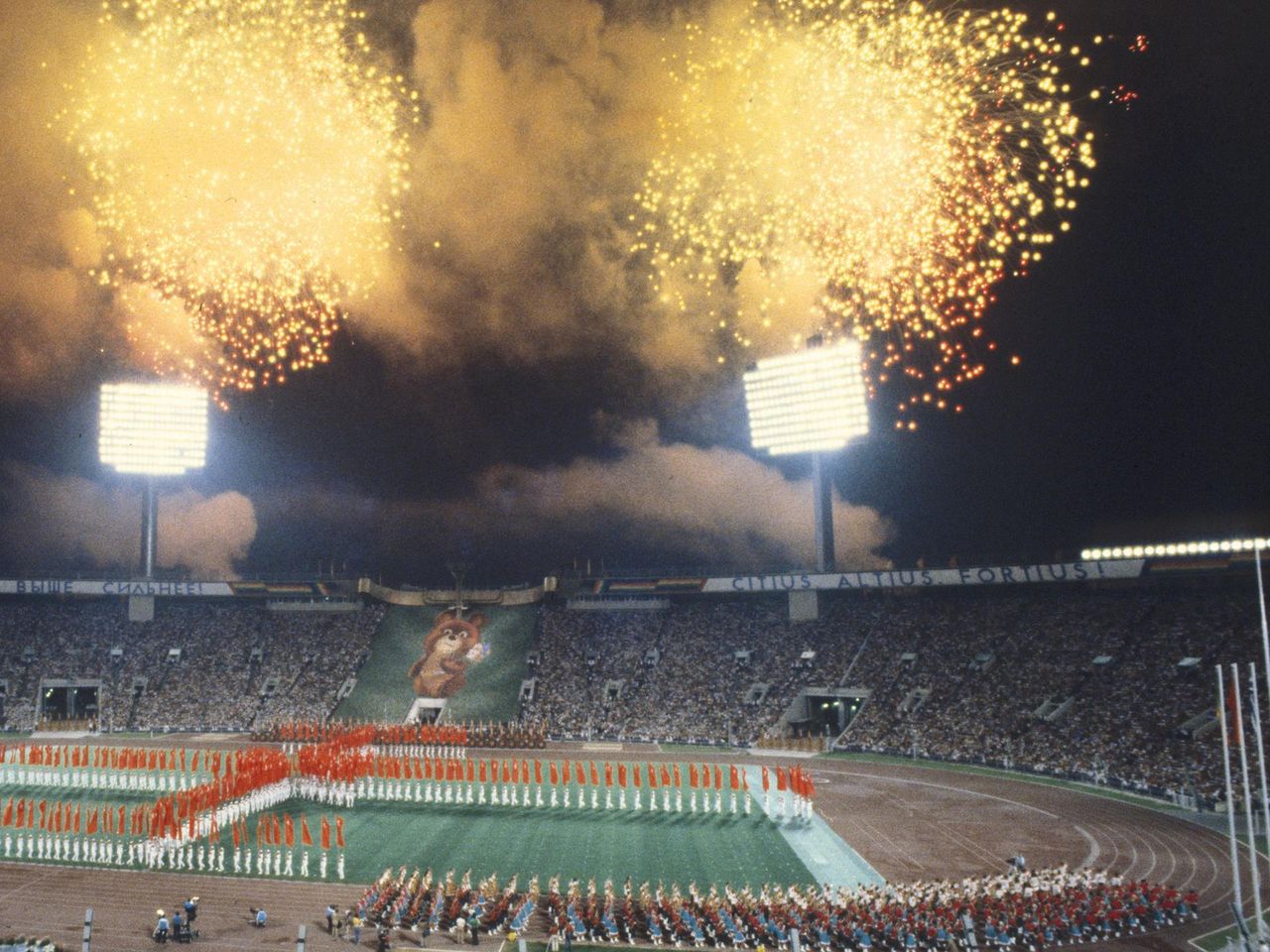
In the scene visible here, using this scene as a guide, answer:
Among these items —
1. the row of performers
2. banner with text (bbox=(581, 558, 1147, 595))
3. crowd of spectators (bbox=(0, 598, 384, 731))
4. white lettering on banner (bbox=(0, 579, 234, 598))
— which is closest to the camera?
the row of performers

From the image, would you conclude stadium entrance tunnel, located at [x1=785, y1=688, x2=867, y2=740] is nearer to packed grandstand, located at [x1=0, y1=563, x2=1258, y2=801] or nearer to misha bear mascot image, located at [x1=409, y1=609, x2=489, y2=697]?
packed grandstand, located at [x1=0, y1=563, x2=1258, y2=801]

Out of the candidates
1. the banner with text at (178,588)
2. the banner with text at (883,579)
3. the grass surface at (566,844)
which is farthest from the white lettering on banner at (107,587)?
the grass surface at (566,844)

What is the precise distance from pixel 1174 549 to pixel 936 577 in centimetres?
1285

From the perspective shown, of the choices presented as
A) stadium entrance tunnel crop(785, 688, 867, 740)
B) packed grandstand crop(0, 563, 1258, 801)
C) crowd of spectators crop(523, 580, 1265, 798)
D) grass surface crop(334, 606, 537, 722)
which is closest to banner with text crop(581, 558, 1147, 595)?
packed grandstand crop(0, 563, 1258, 801)

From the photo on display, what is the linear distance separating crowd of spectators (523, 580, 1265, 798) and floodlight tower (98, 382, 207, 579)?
95.9ft

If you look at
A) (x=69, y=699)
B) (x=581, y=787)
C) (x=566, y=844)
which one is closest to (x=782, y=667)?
(x=581, y=787)

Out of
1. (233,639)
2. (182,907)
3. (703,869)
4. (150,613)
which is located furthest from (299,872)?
(150,613)

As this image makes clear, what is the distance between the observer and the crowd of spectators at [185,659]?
61656mm

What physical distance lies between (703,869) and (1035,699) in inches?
1055

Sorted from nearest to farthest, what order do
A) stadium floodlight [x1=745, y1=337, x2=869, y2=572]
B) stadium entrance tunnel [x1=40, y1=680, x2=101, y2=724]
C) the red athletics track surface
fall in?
the red athletics track surface
stadium floodlight [x1=745, y1=337, x2=869, y2=572]
stadium entrance tunnel [x1=40, y1=680, x2=101, y2=724]

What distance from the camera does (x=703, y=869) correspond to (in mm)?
28906

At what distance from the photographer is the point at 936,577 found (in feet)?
183

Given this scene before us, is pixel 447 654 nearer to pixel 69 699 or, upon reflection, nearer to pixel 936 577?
pixel 69 699

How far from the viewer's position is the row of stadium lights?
151 ft
